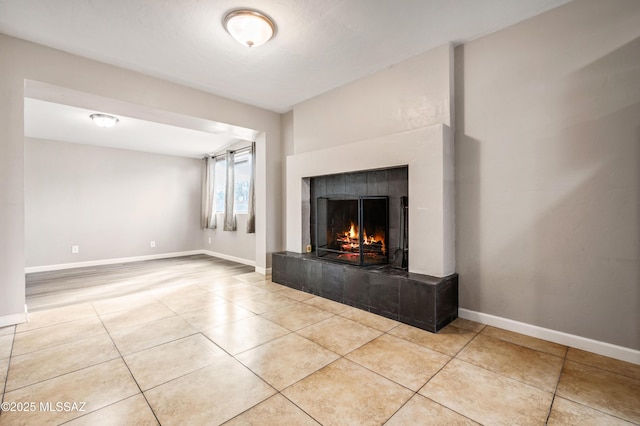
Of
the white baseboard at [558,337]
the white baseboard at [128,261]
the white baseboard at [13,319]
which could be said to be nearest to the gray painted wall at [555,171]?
the white baseboard at [558,337]

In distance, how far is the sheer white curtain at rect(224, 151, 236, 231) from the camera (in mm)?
5945

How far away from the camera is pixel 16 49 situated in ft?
8.52

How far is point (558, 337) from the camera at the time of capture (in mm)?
2217

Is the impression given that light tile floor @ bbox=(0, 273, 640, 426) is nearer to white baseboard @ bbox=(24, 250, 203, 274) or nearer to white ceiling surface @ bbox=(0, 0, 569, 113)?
white ceiling surface @ bbox=(0, 0, 569, 113)

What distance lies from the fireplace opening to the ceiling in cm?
153

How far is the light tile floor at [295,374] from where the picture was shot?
1441 millimetres

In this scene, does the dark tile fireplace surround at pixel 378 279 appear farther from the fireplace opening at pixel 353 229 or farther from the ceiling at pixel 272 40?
the ceiling at pixel 272 40

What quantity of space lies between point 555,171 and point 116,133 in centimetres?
622

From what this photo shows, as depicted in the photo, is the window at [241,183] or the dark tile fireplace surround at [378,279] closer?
the dark tile fireplace surround at [378,279]

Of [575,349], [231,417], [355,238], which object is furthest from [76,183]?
[575,349]

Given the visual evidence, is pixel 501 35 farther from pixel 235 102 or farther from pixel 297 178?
pixel 235 102

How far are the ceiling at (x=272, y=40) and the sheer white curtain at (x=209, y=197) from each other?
3.41m

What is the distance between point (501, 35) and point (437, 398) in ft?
9.60

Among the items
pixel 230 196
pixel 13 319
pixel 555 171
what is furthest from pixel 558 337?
pixel 230 196
